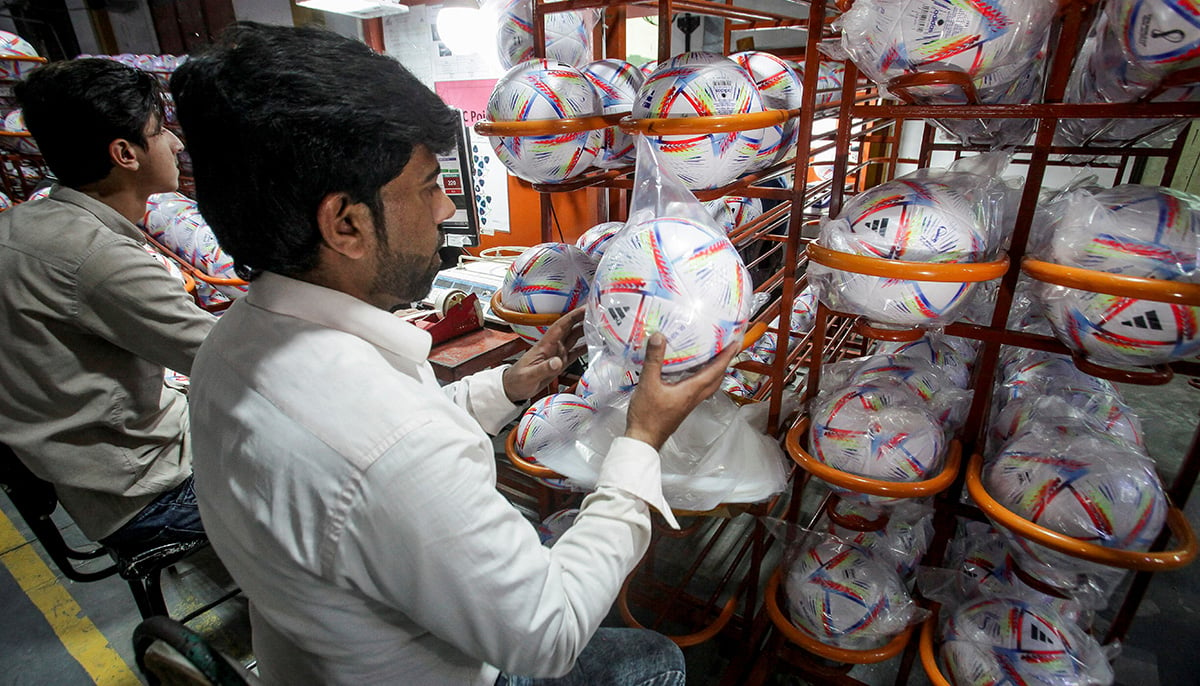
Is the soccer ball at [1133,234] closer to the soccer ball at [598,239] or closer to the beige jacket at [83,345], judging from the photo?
the soccer ball at [598,239]

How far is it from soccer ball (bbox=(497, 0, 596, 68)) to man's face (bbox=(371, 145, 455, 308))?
1.08m

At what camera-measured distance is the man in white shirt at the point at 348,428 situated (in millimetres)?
738

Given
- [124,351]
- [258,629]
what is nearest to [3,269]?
[124,351]

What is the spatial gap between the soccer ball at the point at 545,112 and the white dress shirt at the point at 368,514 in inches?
27.0

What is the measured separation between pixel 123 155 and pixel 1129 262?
7.99ft

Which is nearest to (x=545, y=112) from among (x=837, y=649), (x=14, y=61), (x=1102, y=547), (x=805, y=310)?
(x=1102, y=547)

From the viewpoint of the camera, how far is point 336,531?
0.73 metres

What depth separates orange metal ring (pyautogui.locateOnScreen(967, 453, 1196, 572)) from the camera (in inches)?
40.1

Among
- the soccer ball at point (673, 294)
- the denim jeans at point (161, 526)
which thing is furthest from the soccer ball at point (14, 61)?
the soccer ball at point (673, 294)

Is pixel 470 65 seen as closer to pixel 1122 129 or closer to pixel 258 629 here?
pixel 1122 129

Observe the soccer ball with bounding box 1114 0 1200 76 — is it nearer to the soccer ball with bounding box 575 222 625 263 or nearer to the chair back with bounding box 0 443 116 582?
the soccer ball with bounding box 575 222 625 263

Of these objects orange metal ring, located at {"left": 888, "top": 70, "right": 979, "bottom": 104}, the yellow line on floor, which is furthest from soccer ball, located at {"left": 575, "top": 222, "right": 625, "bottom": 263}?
the yellow line on floor

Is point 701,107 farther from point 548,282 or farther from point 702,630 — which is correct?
point 702,630

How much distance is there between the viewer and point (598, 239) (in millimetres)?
1751
